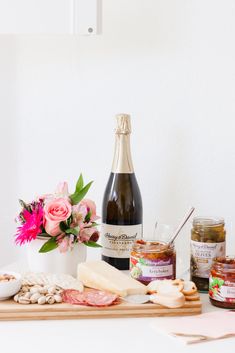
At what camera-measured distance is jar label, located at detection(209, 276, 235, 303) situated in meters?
1.25

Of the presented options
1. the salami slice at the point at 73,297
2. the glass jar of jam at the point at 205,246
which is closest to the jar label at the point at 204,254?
the glass jar of jam at the point at 205,246

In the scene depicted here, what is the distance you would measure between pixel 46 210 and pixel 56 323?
30cm

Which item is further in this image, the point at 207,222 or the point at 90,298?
the point at 207,222

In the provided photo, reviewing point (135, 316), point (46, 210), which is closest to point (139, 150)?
point (46, 210)

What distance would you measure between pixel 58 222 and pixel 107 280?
0.19 metres

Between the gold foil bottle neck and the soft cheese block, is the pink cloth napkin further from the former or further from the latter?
the gold foil bottle neck

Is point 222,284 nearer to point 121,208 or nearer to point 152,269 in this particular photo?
point 152,269

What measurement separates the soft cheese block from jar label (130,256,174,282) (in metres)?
0.03

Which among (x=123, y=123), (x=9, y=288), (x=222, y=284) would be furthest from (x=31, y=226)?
(x=222, y=284)

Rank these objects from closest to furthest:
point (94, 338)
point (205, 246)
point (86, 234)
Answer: point (94, 338) < point (205, 246) < point (86, 234)

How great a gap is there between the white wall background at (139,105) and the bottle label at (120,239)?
0.24m

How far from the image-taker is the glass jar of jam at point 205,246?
136 centimetres

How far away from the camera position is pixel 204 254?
1.36 metres

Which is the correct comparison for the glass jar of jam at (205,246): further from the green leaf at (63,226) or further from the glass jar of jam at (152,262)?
the green leaf at (63,226)
